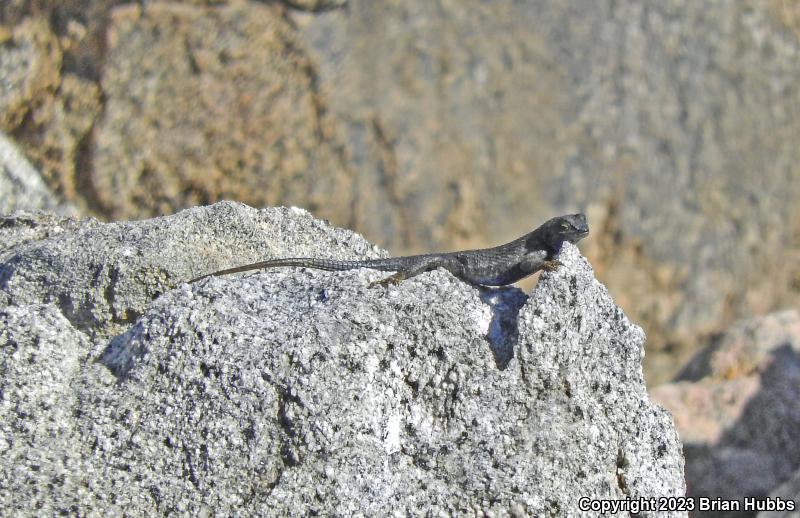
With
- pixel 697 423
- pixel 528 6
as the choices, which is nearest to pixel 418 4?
pixel 528 6

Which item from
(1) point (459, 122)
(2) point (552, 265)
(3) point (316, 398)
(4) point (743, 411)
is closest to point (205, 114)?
(1) point (459, 122)

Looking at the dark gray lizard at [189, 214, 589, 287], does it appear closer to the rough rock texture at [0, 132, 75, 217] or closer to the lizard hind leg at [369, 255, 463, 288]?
the lizard hind leg at [369, 255, 463, 288]

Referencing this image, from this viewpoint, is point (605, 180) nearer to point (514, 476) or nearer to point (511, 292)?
point (511, 292)

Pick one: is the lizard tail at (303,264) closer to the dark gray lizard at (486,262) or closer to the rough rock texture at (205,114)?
the dark gray lizard at (486,262)

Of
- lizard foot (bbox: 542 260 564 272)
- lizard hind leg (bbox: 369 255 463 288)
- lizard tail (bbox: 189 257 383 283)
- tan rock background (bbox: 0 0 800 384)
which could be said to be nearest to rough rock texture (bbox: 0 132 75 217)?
tan rock background (bbox: 0 0 800 384)

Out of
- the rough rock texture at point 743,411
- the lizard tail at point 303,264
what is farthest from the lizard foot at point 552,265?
the rough rock texture at point 743,411
